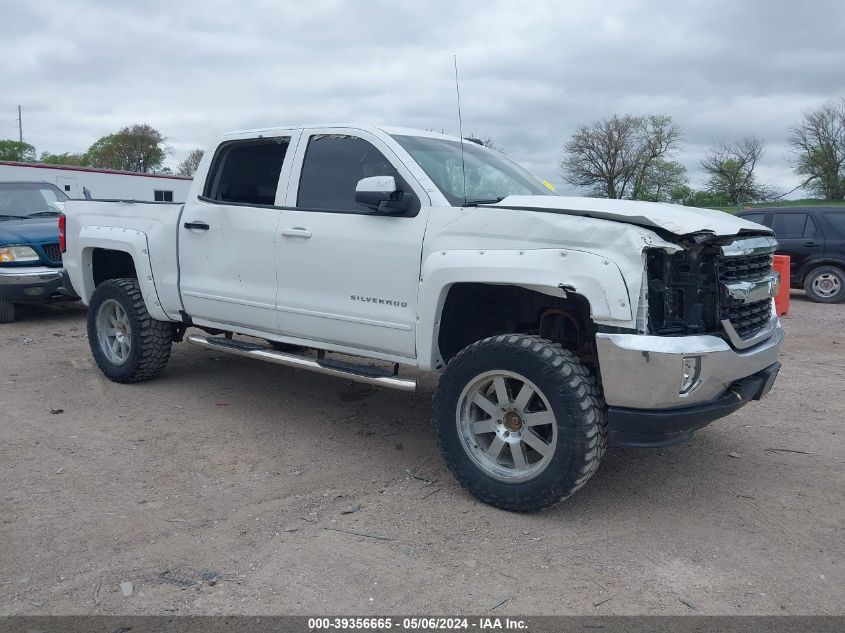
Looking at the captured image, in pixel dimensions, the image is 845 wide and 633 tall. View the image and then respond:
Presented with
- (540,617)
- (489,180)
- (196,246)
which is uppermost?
(489,180)

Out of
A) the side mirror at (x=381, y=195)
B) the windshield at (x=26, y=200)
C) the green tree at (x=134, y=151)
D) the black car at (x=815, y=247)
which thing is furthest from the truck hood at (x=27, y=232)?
the green tree at (x=134, y=151)

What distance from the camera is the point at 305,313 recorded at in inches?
194

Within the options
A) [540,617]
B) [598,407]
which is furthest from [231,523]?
[598,407]

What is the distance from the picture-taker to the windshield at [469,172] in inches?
179

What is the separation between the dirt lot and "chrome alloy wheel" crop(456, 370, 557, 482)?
0.86 ft

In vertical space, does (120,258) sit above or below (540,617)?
above

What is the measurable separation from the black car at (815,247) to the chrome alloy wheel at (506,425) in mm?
10688

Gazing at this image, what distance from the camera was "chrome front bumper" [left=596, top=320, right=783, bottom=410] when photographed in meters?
3.49

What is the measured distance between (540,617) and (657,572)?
2.23ft

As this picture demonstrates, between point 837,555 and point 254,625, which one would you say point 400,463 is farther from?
point 837,555

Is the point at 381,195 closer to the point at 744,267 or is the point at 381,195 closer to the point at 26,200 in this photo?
the point at 744,267

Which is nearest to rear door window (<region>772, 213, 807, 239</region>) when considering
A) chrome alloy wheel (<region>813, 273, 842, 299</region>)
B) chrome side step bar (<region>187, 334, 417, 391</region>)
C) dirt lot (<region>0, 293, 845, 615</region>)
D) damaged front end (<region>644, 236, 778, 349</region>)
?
chrome alloy wheel (<region>813, 273, 842, 299</region>)

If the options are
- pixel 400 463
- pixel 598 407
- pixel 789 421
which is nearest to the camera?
pixel 598 407

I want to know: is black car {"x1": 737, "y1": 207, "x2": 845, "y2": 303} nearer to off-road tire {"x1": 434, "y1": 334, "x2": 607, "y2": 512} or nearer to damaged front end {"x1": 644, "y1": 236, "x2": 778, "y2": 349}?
damaged front end {"x1": 644, "y1": 236, "x2": 778, "y2": 349}
